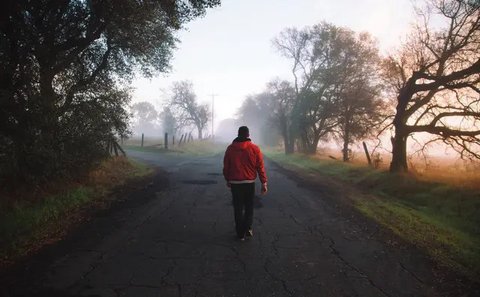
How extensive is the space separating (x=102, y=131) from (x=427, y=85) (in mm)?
14106

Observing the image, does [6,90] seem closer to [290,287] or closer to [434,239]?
[290,287]

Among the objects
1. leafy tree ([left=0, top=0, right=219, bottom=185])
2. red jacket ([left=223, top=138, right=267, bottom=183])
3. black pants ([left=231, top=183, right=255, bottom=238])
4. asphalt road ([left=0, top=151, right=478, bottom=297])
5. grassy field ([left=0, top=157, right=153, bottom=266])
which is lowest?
asphalt road ([left=0, top=151, right=478, bottom=297])

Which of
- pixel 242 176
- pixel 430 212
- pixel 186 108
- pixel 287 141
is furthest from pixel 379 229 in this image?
pixel 186 108

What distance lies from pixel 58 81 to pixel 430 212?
12.2 m

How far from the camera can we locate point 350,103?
30094 millimetres

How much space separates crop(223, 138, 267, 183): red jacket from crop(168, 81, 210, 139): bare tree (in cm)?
6391

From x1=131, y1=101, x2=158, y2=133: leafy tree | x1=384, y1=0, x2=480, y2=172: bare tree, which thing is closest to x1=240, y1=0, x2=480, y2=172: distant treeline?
x1=384, y1=0, x2=480, y2=172: bare tree

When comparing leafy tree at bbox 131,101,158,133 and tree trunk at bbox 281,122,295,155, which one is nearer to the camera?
tree trunk at bbox 281,122,295,155

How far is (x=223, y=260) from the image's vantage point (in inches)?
246

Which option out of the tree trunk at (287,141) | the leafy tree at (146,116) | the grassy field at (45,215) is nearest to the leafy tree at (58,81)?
the grassy field at (45,215)

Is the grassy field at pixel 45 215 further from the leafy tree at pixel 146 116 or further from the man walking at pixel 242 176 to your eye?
the leafy tree at pixel 146 116

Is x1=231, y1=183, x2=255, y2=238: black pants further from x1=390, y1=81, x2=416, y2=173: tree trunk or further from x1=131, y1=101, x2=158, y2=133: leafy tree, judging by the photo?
x1=131, y1=101, x2=158, y2=133: leafy tree

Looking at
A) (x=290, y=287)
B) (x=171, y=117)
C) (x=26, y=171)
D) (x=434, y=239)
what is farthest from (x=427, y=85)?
(x=171, y=117)

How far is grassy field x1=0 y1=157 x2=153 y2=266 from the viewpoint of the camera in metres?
6.81
